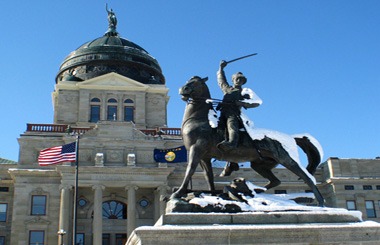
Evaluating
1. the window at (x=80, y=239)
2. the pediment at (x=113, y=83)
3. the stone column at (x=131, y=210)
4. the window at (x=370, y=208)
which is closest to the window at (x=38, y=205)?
the window at (x=80, y=239)

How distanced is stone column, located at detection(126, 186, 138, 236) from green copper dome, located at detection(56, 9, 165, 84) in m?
19.7

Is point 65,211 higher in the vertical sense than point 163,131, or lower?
lower

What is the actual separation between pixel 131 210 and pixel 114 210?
4772 mm

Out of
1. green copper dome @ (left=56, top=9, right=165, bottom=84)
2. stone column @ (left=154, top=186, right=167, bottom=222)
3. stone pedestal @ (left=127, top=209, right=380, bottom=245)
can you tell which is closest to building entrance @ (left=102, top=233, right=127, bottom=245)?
stone column @ (left=154, top=186, right=167, bottom=222)

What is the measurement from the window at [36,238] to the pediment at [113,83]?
19.5 metres

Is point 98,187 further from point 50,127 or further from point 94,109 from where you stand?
point 94,109

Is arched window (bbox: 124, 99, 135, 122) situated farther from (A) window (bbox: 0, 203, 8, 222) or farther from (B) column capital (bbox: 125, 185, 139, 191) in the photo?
(A) window (bbox: 0, 203, 8, 222)

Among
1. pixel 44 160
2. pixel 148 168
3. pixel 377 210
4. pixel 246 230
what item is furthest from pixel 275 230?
pixel 377 210

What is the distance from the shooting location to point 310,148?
41.5 feet

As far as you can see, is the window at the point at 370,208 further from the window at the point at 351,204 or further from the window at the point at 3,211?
the window at the point at 3,211

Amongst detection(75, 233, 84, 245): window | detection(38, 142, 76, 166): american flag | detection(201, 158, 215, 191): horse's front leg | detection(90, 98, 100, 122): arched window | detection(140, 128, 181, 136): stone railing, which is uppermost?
detection(90, 98, 100, 122): arched window

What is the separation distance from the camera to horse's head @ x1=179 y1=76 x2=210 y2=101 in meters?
11.9

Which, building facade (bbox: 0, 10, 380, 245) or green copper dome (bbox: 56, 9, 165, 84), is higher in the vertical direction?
green copper dome (bbox: 56, 9, 165, 84)

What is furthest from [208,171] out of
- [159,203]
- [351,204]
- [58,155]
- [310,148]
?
[351,204]
